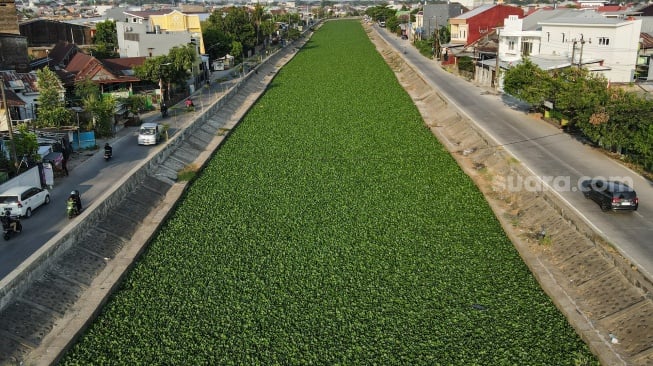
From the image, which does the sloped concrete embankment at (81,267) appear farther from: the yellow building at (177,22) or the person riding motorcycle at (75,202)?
the yellow building at (177,22)

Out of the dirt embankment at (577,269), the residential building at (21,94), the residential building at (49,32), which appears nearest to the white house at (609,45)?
the dirt embankment at (577,269)

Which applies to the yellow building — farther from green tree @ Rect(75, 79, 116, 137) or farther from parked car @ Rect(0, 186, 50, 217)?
parked car @ Rect(0, 186, 50, 217)

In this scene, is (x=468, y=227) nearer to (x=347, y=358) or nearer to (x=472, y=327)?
(x=472, y=327)

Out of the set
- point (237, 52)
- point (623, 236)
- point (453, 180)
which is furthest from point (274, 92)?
point (623, 236)

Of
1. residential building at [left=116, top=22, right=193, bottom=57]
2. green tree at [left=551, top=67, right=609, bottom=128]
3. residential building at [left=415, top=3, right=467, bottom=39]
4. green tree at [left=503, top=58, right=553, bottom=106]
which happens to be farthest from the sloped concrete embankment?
residential building at [left=415, top=3, right=467, bottom=39]

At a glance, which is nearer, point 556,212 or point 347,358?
point 347,358

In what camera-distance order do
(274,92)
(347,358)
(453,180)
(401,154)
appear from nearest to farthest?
(347,358) → (453,180) → (401,154) → (274,92)

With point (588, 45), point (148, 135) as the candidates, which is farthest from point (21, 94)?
point (588, 45)
